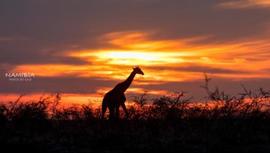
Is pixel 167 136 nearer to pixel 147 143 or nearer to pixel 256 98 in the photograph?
pixel 147 143

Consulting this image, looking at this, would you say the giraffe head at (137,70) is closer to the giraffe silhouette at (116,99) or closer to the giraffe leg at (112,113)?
the giraffe silhouette at (116,99)

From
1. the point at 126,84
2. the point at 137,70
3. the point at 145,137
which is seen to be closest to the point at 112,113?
the point at 126,84

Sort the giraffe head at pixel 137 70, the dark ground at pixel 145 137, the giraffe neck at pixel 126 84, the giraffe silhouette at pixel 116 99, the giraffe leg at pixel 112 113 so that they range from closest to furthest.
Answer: the dark ground at pixel 145 137 → the giraffe leg at pixel 112 113 → the giraffe silhouette at pixel 116 99 → the giraffe neck at pixel 126 84 → the giraffe head at pixel 137 70

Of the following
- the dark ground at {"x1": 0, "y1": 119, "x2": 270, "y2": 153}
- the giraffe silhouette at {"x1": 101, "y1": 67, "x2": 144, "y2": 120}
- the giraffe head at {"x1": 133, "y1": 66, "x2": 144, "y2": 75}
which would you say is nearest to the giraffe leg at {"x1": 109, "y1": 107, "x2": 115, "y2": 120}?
the giraffe silhouette at {"x1": 101, "y1": 67, "x2": 144, "y2": 120}

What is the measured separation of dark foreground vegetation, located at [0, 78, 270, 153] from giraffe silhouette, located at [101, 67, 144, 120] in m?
0.49

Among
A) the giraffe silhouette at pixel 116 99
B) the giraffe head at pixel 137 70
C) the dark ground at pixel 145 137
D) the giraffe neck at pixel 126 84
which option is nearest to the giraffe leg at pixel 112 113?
the giraffe silhouette at pixel 116 99

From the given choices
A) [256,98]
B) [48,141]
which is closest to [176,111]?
[256,98]

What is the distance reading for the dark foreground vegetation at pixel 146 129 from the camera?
12453mm

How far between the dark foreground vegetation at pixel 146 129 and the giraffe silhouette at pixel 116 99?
0.49 m

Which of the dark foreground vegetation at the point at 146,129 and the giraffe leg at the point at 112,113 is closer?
the dark foreground vegetation at the point at 146,129

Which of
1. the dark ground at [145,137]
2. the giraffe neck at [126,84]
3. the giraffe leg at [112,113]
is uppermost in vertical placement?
the giraffe neck at [126,84]

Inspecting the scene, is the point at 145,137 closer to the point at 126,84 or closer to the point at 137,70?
the point at 126,84

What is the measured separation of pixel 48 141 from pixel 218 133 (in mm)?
3615

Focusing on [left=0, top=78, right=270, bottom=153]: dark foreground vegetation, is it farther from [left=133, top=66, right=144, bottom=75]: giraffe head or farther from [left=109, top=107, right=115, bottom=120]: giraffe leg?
[left=133, top=66, right=144, bottom=75]: giraffe head
